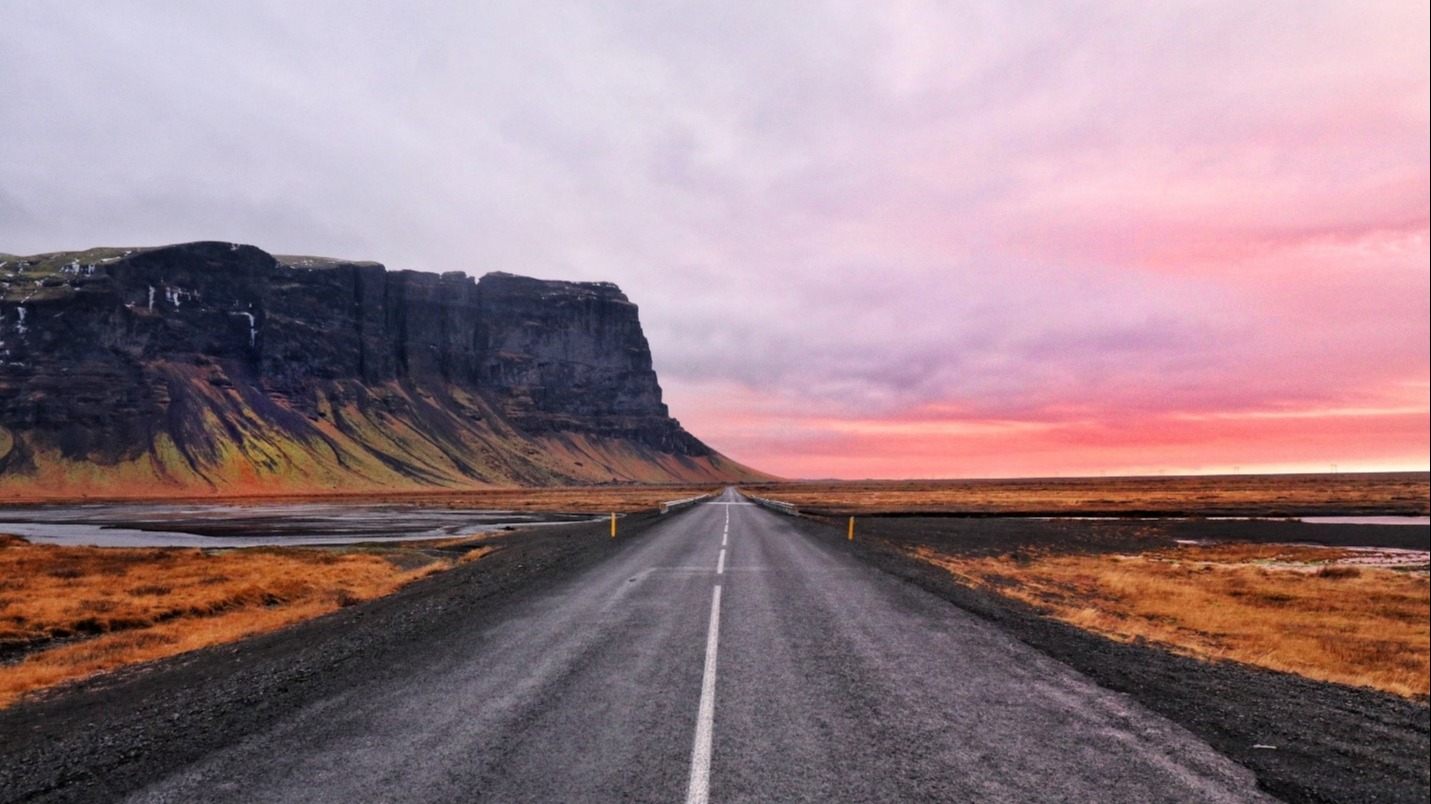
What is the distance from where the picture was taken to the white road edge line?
5379 mm

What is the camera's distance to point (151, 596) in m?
22.9

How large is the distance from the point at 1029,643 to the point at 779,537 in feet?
65.1

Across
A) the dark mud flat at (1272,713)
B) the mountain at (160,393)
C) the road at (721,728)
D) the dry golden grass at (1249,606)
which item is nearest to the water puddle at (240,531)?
the dry golden grass at (1249,606)

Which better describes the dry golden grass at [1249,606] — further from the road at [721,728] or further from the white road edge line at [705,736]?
the white road edge line at [705,736]

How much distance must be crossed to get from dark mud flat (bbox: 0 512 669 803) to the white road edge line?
4093mm

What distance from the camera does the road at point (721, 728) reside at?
5613mm

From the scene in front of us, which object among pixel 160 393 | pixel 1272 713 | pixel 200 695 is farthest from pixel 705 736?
pixel 160 393

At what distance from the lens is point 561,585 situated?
16.8 m

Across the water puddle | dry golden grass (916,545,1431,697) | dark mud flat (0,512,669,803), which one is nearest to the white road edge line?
dark mud flat (0,512,669,803)

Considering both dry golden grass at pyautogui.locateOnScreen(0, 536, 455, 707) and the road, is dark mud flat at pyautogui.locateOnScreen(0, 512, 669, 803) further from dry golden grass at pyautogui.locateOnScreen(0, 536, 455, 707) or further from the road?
dry golden grass at pyautogui.locateOnScreen(0, 536, 455, 707)

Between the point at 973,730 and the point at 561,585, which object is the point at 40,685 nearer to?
the point at 561,585

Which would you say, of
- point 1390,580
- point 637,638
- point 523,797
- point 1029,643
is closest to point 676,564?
point 637,638

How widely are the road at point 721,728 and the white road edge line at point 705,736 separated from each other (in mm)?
22

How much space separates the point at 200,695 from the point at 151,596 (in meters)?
18.1
